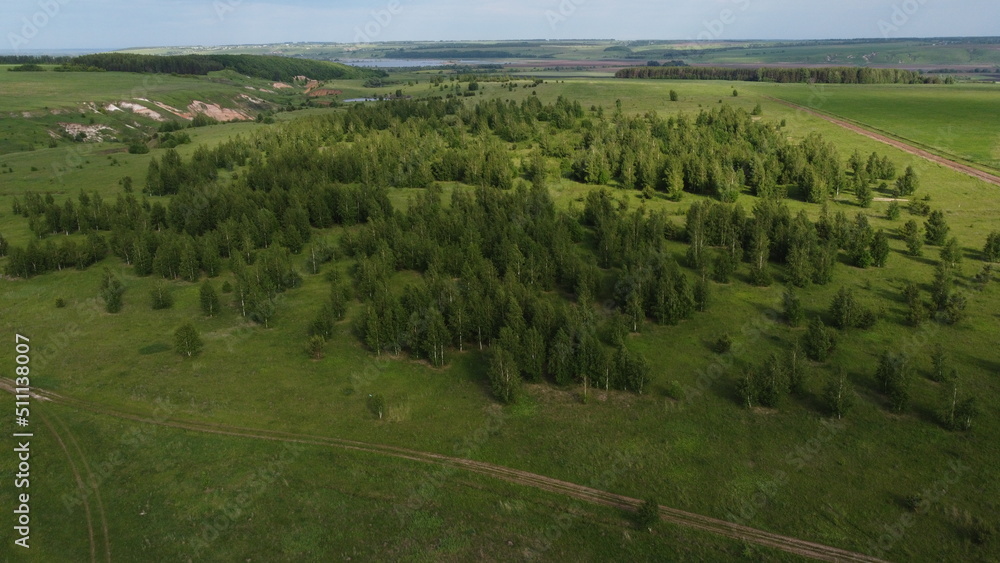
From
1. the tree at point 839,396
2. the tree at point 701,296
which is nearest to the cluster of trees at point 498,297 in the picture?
the tree at point 701,296

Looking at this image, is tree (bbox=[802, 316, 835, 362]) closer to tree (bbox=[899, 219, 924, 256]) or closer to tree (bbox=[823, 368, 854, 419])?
tree (bbox=[823, 368, 854, 419])

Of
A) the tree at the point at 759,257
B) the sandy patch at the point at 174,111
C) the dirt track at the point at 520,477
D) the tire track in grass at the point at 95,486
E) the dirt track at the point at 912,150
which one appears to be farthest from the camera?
the sandy patch at the point at 174,111

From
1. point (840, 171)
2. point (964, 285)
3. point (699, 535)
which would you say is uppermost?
point (840, 171)

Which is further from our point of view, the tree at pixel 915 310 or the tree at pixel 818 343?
the tree at pixel 915 310

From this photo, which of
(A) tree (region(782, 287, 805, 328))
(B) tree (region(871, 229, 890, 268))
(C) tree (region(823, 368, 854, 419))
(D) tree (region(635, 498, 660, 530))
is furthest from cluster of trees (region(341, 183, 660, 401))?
(B) tree (region(871, 229, 890, 268))

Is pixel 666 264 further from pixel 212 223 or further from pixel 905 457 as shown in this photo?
pixel 212 223

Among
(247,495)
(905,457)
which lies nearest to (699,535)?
(905,457)

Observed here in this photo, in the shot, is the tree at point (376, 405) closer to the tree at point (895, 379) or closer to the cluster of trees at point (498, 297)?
the cluster of trees at point (498, 297)
